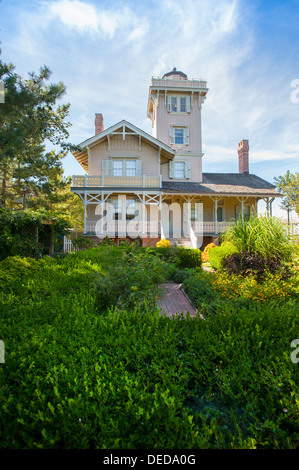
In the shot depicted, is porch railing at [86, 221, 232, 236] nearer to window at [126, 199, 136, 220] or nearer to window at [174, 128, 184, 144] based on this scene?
window at [126, 199, 136, 220]

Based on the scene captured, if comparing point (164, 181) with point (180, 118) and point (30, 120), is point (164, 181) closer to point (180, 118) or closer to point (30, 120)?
point (180, 118)

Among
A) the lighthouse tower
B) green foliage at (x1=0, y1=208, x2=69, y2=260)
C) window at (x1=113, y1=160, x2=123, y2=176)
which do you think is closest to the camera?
green foliage at (x1=0, y1=208, x2=69, y2=260)

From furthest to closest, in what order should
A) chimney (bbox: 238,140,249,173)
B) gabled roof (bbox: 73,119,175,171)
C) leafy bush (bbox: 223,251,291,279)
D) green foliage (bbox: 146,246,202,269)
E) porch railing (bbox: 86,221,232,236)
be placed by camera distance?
chimney (bbox: 238,140,249,173)
gabled roof (bbox: 73,119,175,171)
porch railing (bbox: 86,221,232,236)
green foliage (bbox: 146,246,202,269)
leafy bush (bbox: 223,251,291,279)

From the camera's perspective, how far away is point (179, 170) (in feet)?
72.2

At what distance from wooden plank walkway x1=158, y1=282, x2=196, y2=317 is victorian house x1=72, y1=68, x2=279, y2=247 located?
982cm

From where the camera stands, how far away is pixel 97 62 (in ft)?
24.6

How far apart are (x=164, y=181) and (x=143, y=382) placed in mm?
20435

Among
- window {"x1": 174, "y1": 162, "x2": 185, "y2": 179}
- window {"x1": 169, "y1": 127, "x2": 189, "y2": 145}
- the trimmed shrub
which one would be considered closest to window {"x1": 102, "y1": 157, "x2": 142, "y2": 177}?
window {"x1": 174, "y1": 162, "x2": 185, "y2": 179}

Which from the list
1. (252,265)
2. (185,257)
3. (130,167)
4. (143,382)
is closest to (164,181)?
(130,167)

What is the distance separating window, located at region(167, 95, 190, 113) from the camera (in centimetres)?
2223

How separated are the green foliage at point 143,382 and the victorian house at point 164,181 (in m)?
14.7

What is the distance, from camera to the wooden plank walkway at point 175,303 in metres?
5.88

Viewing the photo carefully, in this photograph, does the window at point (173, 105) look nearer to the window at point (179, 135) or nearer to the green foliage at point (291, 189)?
the window at point (179, 135)

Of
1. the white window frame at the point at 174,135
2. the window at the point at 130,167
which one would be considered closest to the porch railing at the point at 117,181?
the window at the point at 130,167
